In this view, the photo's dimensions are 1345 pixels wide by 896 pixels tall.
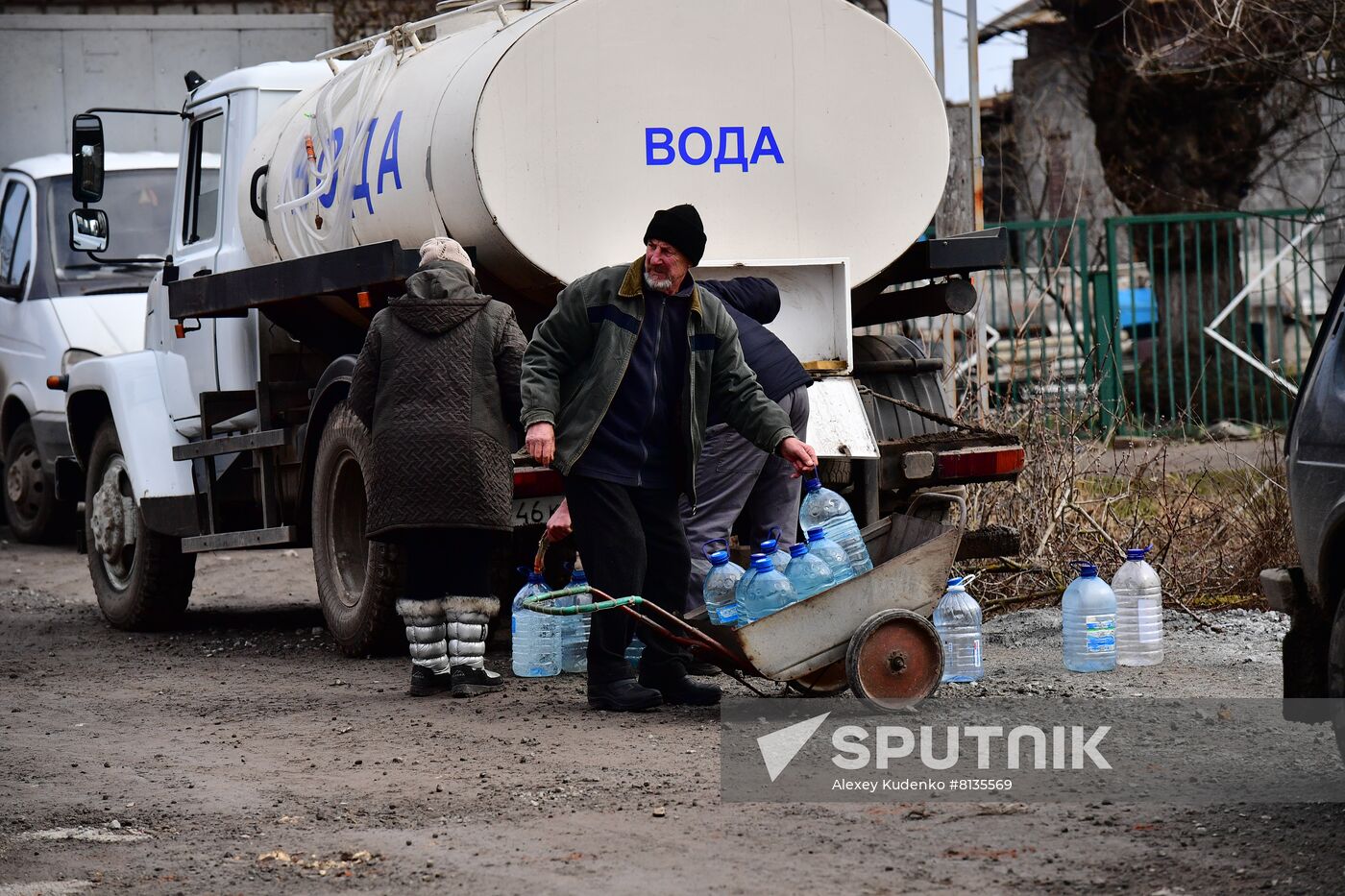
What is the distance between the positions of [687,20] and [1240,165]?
11451 mm

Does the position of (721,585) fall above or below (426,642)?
above

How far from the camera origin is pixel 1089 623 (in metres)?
7.16

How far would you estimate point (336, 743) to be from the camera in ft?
20.7

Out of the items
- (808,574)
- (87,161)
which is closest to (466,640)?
(808,574)

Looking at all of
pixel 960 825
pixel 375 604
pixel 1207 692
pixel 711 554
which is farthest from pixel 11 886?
pixel 1207 692

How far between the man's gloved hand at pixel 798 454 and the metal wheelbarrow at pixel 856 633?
16.5 inches

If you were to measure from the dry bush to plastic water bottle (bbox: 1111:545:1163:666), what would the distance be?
1005 millimetres

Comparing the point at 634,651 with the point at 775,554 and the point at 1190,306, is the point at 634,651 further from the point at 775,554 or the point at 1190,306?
the point at 1190,306

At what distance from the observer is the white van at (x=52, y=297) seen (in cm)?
1350

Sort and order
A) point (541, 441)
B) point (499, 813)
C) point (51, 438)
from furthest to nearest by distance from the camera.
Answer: point (51, 438), point (541, 441), point (499, 813)

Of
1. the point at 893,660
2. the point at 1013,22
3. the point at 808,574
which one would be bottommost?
the point at 893,660

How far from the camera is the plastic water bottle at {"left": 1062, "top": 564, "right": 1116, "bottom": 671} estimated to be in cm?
716

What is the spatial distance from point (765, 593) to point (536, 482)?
1479 mm

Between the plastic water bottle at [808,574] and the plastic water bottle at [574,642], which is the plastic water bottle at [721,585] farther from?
the plastic water bottle at [574,642]
